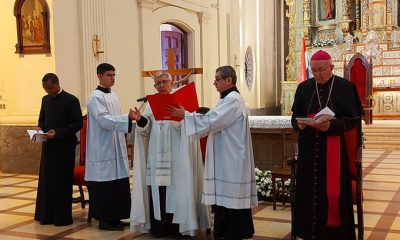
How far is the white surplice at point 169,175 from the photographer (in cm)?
474

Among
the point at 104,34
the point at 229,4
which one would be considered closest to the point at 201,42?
the point at 229,4

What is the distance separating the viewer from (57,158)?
5.60 meters

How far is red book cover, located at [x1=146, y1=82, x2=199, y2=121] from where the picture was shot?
14.5 feet

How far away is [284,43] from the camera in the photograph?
17.6 metres

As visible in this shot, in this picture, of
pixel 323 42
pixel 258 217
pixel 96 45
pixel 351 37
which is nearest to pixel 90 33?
pixel 96 45

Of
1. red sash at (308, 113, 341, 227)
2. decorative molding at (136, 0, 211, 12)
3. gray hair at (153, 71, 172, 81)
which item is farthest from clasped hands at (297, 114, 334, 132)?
decorative molding at (136, 0, 211, 12)

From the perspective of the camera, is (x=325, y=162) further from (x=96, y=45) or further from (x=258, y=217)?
(x=96, y=45)

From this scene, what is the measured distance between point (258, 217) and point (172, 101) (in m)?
1.98

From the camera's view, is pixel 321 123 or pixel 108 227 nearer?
pixel 321 123

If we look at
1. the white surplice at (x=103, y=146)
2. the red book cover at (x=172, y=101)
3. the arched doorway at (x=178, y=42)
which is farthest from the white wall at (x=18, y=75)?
the red book cover at (x=172, y=101)

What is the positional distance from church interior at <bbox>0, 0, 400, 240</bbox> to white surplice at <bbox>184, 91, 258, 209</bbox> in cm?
72

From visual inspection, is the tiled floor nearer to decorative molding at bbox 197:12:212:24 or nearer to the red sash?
the red sash

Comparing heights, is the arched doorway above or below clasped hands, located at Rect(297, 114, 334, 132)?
above

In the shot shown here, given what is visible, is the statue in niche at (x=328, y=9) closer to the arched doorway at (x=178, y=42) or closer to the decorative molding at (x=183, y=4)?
the decorative molding at (x=183, y=4)
